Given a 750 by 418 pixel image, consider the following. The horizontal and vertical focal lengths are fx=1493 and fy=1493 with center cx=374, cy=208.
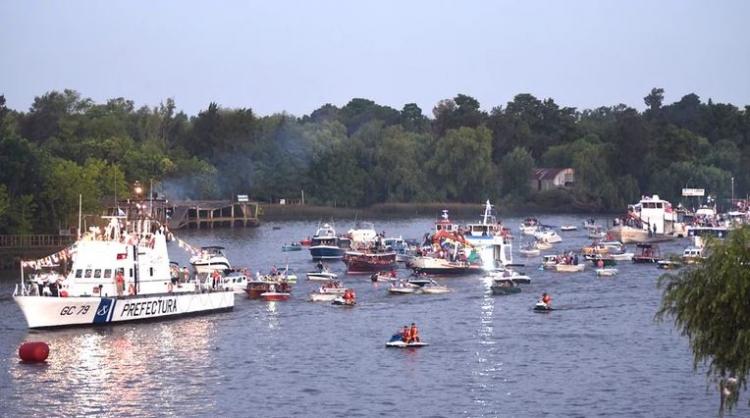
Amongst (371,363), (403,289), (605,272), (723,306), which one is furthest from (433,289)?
(723,306)

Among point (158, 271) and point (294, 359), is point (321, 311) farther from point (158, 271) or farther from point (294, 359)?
point (294, 359)

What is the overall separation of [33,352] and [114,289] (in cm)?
1351

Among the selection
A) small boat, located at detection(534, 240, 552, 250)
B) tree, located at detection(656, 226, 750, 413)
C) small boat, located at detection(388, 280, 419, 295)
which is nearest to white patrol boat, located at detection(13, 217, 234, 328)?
small boat, located at detection(388, 280, 419, 295)

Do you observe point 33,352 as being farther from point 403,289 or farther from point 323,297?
point 403,289

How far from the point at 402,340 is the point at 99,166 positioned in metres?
110

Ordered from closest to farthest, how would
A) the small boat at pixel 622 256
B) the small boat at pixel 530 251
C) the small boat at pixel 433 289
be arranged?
1. the small boat at pixel 433 289
2. the small boat at pixel 622 256
3. the small boat at pixel 530 251

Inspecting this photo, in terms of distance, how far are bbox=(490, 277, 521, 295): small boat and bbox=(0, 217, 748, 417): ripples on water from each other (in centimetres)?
118

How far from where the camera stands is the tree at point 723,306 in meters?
47.7

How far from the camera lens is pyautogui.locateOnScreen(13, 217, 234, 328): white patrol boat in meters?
87.9

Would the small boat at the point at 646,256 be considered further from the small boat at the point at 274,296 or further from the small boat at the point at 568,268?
the small boat at the point at 274,296

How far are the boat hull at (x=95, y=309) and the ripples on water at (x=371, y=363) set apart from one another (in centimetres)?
78

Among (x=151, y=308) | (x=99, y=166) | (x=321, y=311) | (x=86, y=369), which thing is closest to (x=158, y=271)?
(x=151, y=308)

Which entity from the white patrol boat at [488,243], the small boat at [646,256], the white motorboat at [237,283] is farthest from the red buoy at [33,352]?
the small boat at [646,256]

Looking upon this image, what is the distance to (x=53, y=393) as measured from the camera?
7025cm
